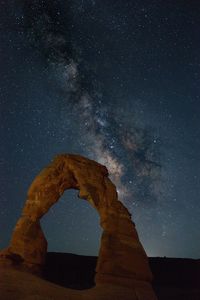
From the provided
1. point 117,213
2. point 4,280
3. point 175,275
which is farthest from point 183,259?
point 4,280

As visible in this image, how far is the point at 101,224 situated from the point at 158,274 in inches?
739

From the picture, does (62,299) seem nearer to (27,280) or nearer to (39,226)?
(27,280)

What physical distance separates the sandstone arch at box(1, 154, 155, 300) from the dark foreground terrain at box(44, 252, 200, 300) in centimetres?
1437

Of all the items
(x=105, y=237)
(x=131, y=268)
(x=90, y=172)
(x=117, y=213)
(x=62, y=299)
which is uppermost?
(x=90, y=172)

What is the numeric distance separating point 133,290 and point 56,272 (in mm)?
18767

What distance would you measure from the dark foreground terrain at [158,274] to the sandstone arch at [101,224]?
14369mm

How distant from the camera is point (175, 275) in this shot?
1185 inches

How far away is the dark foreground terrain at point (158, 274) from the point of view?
27.2m

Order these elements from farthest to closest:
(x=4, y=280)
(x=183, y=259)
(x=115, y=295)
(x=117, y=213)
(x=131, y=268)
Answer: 1. (x=183, y=259)
2. (x=117, y=213)
3. (x=131, y=268)
4. (x=115, y=295)
5. (x=4, y=280)

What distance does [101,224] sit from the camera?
47.0 feet

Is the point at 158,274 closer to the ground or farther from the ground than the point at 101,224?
farther from the ground

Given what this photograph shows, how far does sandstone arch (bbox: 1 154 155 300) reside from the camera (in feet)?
41.3

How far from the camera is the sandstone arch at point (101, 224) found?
1260 centimetres

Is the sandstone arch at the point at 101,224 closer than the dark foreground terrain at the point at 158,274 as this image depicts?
Yes
